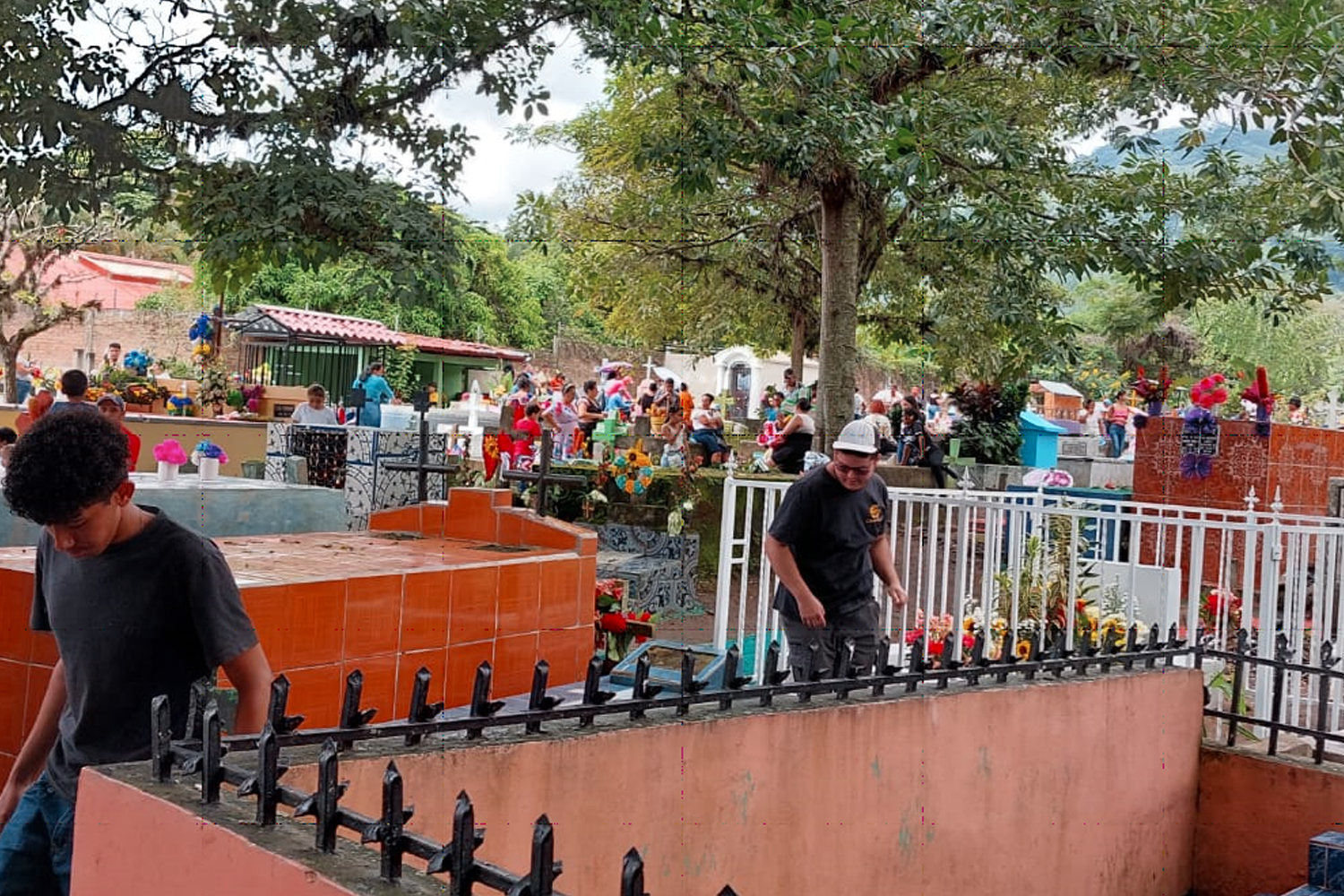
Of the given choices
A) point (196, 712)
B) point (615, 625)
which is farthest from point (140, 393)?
point (196, 712)

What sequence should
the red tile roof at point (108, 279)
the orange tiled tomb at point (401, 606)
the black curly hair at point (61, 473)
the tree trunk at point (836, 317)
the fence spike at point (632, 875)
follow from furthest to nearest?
the red tile roof at point (108, 279), the tree trunk at point (836, 317), the orange tiled tomb at point (401, 606), the black curly hair at point (61, 473), the fence spike at point (632, 875)

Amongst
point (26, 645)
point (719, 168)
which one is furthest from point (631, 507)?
point (26, 645)

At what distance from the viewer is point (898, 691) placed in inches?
165

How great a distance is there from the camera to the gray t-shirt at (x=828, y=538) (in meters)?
6.14

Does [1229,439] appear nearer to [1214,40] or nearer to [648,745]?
[1214,40]

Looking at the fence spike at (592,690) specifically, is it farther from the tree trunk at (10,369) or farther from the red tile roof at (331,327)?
the red tile roof at (331,327)

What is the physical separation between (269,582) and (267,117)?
1.95m

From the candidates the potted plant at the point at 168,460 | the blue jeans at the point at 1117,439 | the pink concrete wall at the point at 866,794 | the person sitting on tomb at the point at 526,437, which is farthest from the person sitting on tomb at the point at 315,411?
the blue jeans at the point at 1117,439

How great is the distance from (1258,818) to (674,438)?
46.0 feet

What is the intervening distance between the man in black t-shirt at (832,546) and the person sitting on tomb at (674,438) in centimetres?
979

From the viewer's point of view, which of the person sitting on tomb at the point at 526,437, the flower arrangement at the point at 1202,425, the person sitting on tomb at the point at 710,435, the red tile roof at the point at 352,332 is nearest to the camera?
the flower arrangement at the point at 1202,425

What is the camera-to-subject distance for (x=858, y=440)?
19.8 feet

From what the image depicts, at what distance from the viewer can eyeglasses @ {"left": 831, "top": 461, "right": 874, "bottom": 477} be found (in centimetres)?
605

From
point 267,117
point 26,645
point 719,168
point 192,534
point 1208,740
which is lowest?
point 1208,740
